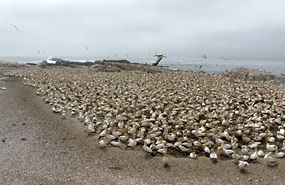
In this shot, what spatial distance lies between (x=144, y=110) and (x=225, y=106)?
3780mm

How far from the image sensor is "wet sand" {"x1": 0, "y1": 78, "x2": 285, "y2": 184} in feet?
17.9

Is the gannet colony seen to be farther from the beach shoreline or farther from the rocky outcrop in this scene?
the rocky outcrop

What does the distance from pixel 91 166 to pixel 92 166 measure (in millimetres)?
27

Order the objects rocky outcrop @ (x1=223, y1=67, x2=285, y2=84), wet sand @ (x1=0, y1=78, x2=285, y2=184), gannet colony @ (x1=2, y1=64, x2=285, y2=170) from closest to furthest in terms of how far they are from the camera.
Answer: wet sand @ (x1=0, y1=78, x2=285, y2=184), gannet colony @ (x1=2, y1=64, x2=285, y2=170), rocky outcrop @ (x1=223, y1=67, x2=285, y2=84)

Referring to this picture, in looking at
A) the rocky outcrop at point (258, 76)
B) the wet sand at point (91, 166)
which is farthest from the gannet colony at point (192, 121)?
the rocky outcrop at point (258, 76)

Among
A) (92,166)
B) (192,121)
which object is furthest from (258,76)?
(92,166)

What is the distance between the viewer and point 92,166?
6.10 meters

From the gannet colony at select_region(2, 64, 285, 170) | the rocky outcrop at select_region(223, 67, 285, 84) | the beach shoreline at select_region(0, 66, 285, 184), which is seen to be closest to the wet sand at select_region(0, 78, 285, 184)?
the beach shoreline at select_region(0, 66, 285, 184)

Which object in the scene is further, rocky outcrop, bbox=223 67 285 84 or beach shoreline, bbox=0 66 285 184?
rocky outcrop, bbox=223 67 285 84

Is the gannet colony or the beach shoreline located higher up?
the gannet colony

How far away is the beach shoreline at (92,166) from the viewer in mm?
5453

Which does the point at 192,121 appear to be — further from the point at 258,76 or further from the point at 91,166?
the point at 258,76

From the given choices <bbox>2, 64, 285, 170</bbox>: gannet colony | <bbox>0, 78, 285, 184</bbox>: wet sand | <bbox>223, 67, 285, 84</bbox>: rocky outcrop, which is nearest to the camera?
<bbox>0, 78, 285, 184</bbox>: wet sand

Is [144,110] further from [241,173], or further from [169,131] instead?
[241,173]
